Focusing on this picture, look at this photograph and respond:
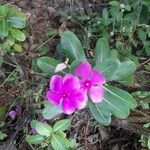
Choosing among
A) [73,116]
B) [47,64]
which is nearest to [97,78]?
[47,64]

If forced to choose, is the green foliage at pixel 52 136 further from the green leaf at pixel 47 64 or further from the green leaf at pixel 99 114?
the green leaf at pixel 47 64

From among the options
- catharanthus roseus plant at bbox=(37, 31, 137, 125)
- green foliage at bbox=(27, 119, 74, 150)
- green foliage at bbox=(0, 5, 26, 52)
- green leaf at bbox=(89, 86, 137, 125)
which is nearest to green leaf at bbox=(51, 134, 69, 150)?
green foliage at bbox=(27, 119, 74, 150)

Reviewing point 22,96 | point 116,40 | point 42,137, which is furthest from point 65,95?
point 116,40

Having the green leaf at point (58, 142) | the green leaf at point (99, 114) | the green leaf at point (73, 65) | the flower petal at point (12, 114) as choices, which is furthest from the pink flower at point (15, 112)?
the green leaf at point (73, 65)

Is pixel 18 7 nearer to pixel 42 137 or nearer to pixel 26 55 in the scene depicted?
pixel 26 55

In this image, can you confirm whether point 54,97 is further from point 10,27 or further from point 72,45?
point 10,27
